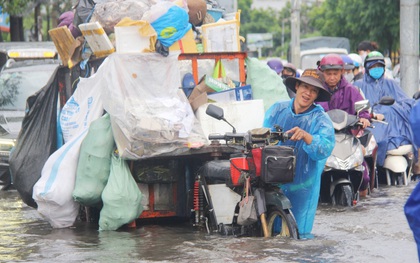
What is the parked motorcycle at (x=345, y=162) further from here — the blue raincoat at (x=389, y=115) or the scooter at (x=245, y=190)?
the scooter at (x=245, y=190)

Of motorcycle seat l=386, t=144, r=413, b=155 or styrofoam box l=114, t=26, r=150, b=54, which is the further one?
motorcycle seat l=386, t=144, r=413, b=155

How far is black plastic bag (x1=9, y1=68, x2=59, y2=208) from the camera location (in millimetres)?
10539

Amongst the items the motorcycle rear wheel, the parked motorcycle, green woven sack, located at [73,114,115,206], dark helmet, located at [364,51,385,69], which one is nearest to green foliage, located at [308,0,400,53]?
dark helmet, located at [364,51,385,69]

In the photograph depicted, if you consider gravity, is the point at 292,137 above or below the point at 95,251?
above

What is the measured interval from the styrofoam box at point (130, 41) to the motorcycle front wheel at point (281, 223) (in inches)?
90.1

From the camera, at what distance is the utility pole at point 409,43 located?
15852mm

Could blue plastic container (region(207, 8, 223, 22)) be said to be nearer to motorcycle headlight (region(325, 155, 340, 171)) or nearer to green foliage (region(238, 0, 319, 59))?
motorcycle headlight (region(325, 155, 340, 171))

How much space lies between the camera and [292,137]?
759 centimetres

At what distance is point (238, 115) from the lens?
955 centimetres

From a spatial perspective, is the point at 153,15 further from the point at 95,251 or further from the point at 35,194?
the point at 95,251

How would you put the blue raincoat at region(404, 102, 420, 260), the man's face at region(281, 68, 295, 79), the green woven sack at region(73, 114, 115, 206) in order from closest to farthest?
the blue raincoat at region(404, 102, 420, 260), the green woven sack at region(73, 114, 115, 206), the man's face at region(281, 68, 295, 79)

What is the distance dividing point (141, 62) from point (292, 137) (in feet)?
7.70

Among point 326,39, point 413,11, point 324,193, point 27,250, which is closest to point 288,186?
point 27,250

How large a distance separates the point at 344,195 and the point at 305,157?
9.54 feet
